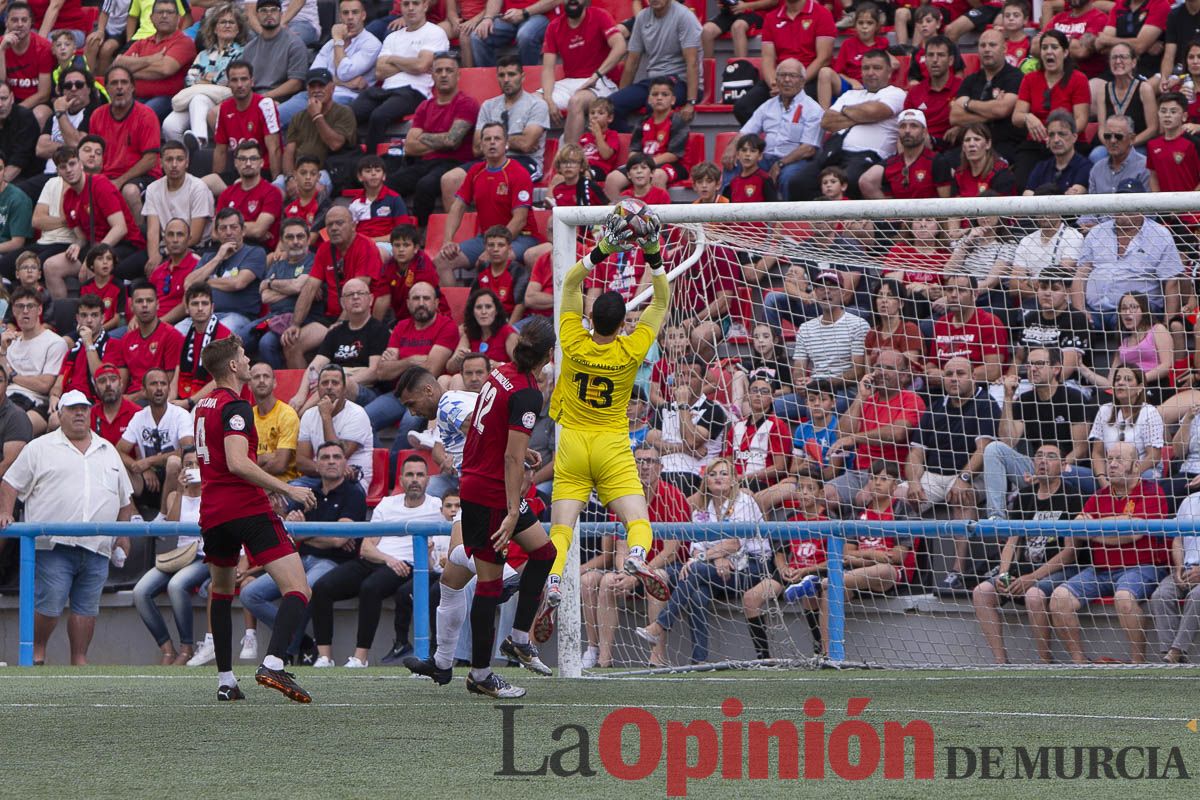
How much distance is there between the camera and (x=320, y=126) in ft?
51.8

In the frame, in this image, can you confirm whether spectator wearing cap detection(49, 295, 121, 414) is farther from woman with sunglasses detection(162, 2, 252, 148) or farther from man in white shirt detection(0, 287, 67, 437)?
woman with sunglasses detection(162, 2, 252, 148)

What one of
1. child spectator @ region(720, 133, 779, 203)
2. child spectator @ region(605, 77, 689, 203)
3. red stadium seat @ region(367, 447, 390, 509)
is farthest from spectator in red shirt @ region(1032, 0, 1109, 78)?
red stadium seat @ region(367, 447, 390, 509)

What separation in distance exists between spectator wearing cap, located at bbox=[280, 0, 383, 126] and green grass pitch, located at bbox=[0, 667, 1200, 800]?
8110mm

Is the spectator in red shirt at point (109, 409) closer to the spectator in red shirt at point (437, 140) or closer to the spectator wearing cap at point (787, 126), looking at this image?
the spectator in red shirt at point (437, 140)

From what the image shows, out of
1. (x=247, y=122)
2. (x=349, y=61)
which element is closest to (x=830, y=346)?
(x=349, y=61)

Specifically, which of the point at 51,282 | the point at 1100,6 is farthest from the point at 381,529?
the point at 1100,6

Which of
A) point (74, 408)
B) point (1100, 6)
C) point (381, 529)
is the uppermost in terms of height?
point (1100, 6)

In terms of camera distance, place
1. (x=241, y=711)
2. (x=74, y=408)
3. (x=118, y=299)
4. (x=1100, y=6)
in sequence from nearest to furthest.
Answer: (x=241, y=711) → (x=74, y=408) → (x=1100, y=6) → (x=118, y=299)

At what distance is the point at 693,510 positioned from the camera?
10305mm

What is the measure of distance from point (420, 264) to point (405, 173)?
1721 millimetres

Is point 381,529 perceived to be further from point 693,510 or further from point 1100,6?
point 1100,6

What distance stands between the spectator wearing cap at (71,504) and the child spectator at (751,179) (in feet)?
17.4

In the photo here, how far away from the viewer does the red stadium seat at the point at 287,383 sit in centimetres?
1373

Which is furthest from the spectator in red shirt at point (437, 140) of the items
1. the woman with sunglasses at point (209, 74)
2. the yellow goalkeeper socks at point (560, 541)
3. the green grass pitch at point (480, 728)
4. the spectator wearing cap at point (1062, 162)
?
the yellow goalkeeper socks at point (560, 541)
